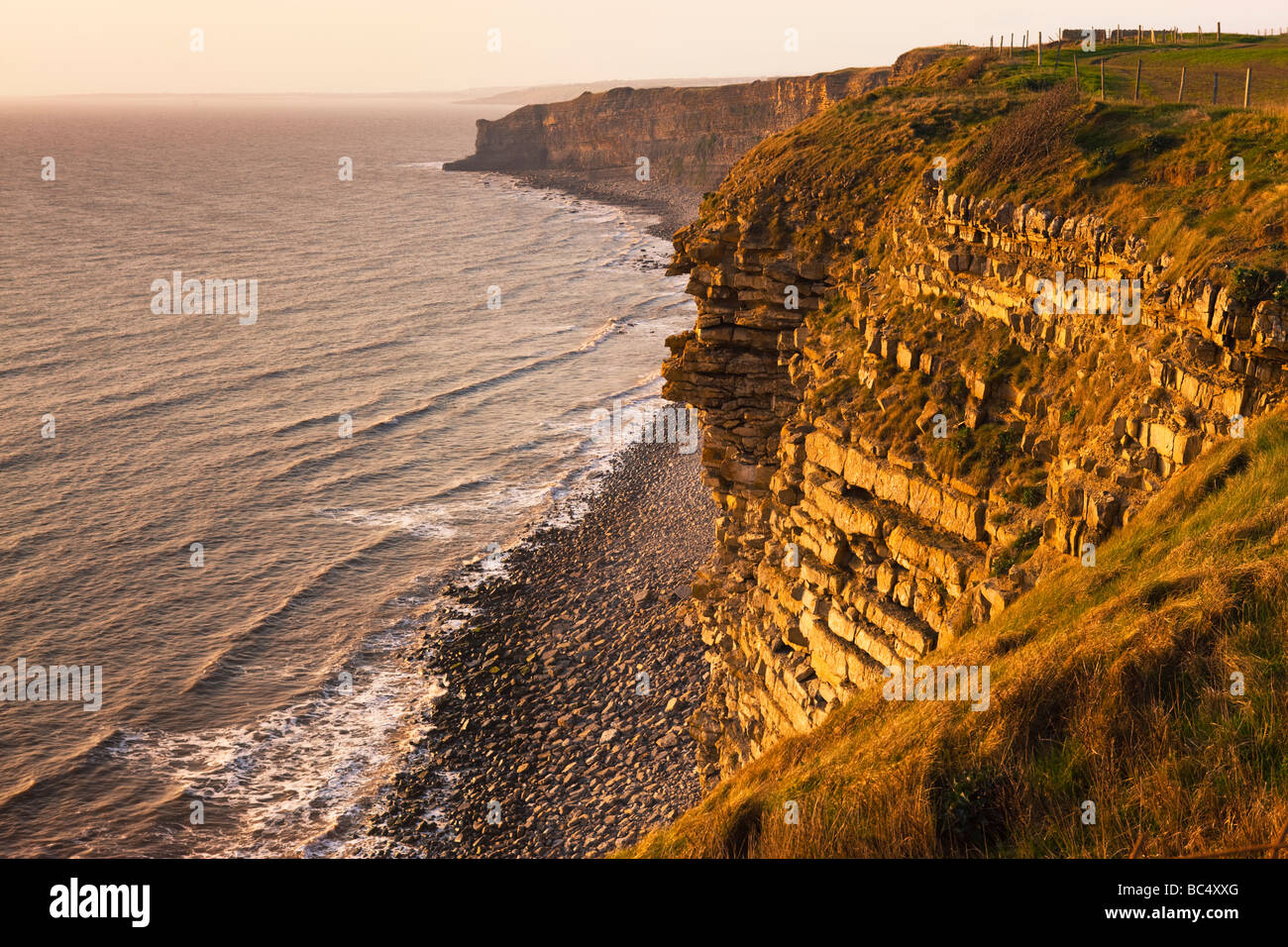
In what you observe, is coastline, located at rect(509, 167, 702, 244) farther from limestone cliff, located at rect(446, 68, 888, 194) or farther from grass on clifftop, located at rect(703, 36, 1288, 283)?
grass on clifftop, located at rect(703, 36, 1288, 283)

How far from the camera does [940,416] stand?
1645 cm

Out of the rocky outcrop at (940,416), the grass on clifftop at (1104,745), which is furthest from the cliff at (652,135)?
the grass on clifftop at (1104,745)

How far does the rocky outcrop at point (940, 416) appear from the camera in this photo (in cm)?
1309

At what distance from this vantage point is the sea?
97.5 feet

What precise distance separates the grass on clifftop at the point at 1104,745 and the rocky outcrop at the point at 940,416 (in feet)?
6.71

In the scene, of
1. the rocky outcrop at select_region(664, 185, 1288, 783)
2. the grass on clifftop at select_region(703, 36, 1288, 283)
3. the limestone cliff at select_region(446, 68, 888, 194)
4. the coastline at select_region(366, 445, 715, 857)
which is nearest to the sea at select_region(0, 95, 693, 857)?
the coastline at select_region(366, 445, 715, 857)

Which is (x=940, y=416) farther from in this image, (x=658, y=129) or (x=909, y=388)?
(x=658, y=129)

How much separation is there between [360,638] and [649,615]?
10.8 m

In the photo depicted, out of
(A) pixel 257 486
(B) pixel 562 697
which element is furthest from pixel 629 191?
(B) pixel 562 697

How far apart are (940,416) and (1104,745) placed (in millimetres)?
8663

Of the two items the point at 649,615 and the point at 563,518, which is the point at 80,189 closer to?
the point at 563,518

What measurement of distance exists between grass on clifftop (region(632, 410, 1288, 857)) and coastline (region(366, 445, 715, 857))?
15.9m

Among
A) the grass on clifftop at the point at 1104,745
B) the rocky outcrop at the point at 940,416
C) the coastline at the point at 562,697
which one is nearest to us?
the grass on clifftop at the point at 1104,745

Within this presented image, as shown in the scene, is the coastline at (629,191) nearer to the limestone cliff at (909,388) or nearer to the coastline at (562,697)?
the coastline at (562,697)
